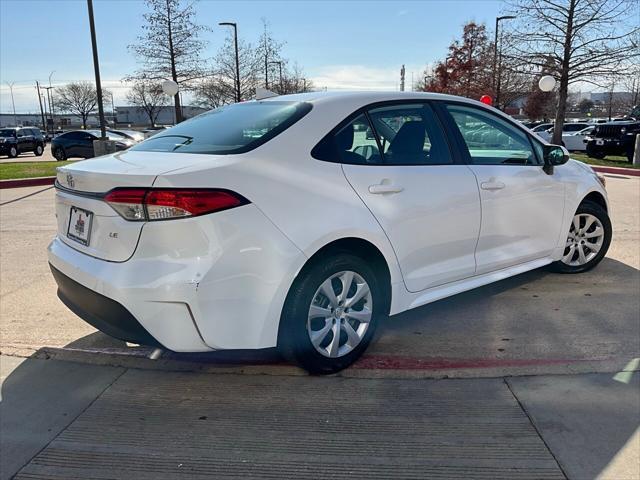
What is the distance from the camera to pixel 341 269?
3098mm

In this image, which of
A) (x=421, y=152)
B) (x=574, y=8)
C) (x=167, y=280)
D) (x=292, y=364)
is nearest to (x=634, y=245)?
(x=421, y=152)

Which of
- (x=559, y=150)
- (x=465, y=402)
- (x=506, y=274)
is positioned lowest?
(x=465, y=402)

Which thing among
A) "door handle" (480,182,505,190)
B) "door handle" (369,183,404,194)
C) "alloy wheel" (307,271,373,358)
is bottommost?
"alloy wheel" (307,271,373,358)

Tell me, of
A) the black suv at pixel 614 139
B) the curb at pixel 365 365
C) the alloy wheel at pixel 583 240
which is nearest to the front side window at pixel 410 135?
the curb at pixel 365 365

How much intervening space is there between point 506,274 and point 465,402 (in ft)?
4.93

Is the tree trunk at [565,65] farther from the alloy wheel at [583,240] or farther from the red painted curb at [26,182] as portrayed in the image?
the red painted curb at [26,182]

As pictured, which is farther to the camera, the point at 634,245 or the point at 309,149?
the point at 634,245

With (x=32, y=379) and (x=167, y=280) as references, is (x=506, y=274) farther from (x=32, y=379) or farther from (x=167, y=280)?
(x=32, y=379)

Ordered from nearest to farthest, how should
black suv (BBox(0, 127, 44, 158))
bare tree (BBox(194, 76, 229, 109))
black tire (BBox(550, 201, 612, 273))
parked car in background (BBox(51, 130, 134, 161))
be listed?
black tire (BBox(550, 201, 612, 273))
parked car in background (BBox(51, 130, 134, 161))
bare tree (BBox(194, 76, 229, 109))
black suv (BBox(0, 127, 44, 158))

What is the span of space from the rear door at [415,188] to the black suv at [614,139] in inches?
641

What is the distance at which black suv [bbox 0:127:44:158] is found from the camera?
1071 inches

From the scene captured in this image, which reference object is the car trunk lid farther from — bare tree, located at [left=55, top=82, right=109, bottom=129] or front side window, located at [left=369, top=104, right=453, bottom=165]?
bare tree, located at [left=55, top=82, right=109, bottom=129]

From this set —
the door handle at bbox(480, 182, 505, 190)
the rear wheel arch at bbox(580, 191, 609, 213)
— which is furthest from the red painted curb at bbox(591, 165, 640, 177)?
the door handle at bbox(480, 182, 505, 190)

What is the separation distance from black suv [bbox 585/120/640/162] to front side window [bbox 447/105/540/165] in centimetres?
1539
